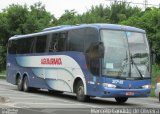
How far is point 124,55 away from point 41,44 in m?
7.24

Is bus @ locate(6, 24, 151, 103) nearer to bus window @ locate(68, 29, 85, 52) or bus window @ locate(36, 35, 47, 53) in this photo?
bus window @ locate(68, 29, 85, 52)

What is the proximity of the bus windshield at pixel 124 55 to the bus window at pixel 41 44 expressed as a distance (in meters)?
6.04

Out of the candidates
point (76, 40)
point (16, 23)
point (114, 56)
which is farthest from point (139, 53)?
point (16, 23)

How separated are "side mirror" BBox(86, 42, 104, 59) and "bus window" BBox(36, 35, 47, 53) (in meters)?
5.35

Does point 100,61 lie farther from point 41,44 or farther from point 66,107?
point 41,44

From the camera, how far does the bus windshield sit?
64.2 feet

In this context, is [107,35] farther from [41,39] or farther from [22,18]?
[22,18]

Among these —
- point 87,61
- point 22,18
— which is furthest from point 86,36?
point 22,18

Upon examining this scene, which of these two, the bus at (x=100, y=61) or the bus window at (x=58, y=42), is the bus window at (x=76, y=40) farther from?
the bus window at (x=58, y=42)

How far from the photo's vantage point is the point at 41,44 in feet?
84.9

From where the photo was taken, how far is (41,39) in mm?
26000

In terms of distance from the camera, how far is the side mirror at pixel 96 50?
19.6 m

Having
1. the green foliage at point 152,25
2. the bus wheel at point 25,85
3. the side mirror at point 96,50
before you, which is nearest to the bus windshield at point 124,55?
the side mirror at point 96,50

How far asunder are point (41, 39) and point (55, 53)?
2.52 m
